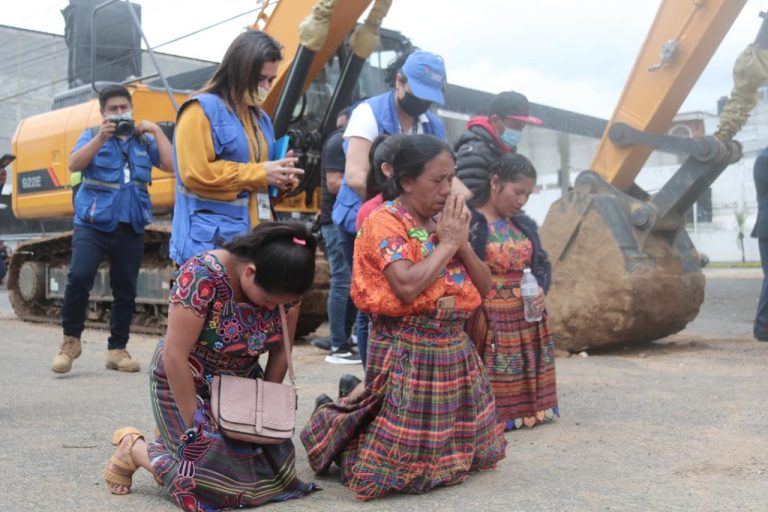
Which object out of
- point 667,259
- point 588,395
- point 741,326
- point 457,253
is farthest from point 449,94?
point 457,253

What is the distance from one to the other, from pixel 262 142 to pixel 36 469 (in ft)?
5.33

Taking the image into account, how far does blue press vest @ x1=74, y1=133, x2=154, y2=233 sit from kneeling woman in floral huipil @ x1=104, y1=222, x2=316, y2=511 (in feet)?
9.01

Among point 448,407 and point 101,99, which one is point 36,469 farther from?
point 101,99

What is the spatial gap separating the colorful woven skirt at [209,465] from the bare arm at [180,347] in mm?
114

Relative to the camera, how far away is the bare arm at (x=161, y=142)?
5.48m

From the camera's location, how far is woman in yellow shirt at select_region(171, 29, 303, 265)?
3969mm

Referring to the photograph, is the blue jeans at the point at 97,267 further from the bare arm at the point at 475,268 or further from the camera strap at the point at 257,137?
the bare arm at the point at 475,268

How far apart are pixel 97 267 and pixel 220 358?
2.89 metres

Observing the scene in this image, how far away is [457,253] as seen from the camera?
12.2ft

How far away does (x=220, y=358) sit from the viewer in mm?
3367

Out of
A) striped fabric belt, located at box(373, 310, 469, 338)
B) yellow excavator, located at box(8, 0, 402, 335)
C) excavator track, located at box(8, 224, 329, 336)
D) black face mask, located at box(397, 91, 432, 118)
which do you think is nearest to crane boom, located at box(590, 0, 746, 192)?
yellow excavator, located at box(8, 0, 402, 335)

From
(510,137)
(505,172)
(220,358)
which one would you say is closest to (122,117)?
(510,137)

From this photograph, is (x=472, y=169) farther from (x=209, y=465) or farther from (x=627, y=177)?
(x=627, y=177)

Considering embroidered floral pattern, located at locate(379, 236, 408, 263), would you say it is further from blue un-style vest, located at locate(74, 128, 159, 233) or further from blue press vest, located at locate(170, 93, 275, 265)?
blue un-style vest, located at locate(74, 128, 159, 233)
